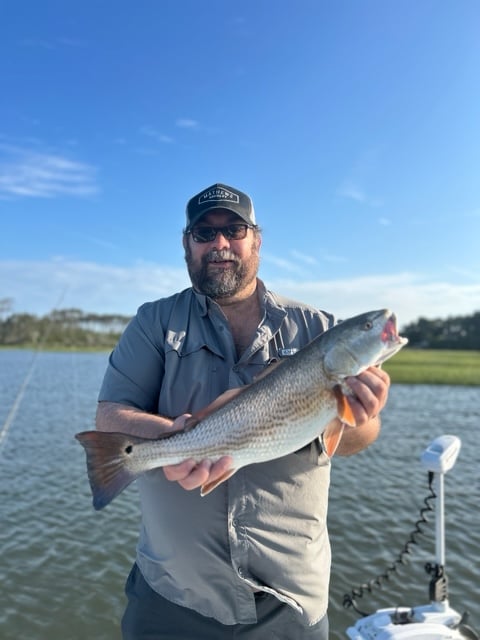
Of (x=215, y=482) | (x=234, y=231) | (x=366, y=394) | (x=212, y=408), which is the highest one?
(x=234, y=231)

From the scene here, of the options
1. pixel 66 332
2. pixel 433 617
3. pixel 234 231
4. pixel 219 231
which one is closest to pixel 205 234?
pixel 219 231

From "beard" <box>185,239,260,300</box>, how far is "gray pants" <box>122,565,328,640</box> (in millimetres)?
2008

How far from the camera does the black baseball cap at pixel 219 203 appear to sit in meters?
3.73

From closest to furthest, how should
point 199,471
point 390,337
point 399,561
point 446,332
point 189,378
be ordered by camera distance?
point 199,471 → point 390,337 → point 189,378 → point 399,561 → point 446,332

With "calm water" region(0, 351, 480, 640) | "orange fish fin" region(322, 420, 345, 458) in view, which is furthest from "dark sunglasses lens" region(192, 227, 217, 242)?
"calm water" region(0, 351, 480, 640)

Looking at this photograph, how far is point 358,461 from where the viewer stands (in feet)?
50.4

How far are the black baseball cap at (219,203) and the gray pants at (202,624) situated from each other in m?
2.57

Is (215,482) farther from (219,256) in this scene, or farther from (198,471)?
(219,256)

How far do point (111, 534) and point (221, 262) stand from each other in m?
8.13

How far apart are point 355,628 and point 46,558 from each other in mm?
6273

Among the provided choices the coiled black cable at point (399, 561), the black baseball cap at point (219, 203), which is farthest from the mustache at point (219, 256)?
the coiled black cable at point (399, 561)

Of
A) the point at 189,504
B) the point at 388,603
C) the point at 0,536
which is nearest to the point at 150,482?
the point at 189,504

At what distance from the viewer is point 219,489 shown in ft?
10.5

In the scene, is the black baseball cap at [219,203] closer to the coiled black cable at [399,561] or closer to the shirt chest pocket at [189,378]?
the shirt chest pocket at [189,378]
